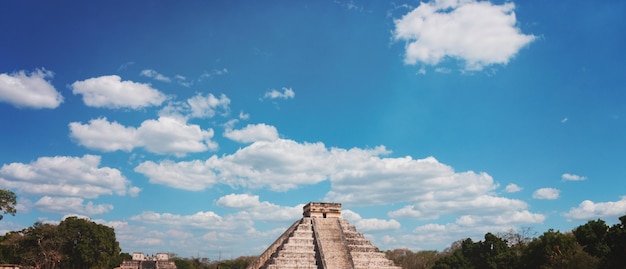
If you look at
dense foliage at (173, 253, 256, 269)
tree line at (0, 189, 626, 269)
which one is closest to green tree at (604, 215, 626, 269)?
tree line at (0, 189, 626, 269)

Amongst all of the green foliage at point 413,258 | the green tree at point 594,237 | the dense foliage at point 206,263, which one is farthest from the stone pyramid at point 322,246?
the dense foliage at point 206,263

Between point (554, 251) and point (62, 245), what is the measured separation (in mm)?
38537

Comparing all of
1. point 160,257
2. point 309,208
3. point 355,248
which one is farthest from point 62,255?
point 355,248

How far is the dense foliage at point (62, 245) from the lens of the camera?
40750 millimetres

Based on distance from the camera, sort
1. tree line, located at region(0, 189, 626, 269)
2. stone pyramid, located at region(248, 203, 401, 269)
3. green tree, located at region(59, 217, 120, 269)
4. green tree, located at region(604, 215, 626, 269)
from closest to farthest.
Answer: green tree, located at region(604, 215, 626, 269) < stone pyramid, located at region(248, 203, 401, 269) < tree line, located at region(0, 189, 626, 269) < green tree, located at region(59, 217, 120, 269)

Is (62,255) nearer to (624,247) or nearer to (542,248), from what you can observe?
(542,248)

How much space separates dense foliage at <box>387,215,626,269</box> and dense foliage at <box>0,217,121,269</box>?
101 feet

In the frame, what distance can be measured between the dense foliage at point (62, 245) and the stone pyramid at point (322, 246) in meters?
20.2

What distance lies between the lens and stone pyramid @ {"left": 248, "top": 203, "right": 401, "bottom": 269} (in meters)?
26.4

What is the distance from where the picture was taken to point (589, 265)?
2620cm

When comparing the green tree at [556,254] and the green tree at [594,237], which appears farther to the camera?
the green tree at [556,254]

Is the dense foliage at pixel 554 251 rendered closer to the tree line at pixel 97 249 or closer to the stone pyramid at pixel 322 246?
the tree line at pixel 97 249

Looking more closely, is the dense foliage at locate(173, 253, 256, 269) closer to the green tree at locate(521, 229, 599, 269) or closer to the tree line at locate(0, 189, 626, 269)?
the tree line at locate(0, 189, 626, 269)

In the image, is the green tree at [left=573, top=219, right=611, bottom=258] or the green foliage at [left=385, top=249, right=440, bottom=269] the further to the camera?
the green foliage at [left=385, top=249, right=440, bottom=269]
